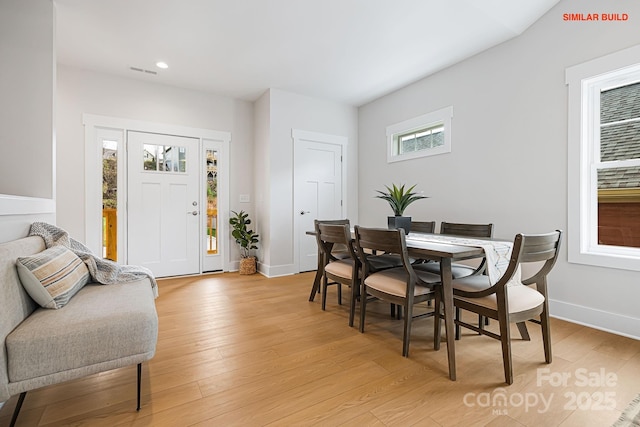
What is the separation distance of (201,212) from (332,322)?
2777 mm

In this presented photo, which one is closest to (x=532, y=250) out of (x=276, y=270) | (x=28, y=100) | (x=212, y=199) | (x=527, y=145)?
(x=527, y=145)

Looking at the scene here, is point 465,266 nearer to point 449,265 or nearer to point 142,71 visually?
point 449,265

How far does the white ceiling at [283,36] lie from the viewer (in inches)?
98.9

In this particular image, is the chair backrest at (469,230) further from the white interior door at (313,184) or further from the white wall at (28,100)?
the white wall at (28,100)

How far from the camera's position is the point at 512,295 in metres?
1.67

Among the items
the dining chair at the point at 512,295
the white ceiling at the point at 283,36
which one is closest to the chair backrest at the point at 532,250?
the dining chair at the point at 512,295

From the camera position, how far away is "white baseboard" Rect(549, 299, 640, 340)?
2.16 metres

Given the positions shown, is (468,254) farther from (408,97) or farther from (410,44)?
(408,97)

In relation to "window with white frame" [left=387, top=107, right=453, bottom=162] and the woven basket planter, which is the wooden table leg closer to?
"window with white frame" [left=387, top=107, right=453, bottom=162]

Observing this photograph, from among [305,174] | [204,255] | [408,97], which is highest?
[408,97]

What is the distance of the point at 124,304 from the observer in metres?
1.46

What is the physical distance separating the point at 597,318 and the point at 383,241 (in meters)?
2.00

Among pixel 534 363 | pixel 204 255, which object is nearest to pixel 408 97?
pixel 534 363

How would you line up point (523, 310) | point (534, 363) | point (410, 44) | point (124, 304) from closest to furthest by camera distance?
point (124, 304)
point (523, 310)
point (534, 363)
point (410, 44)
